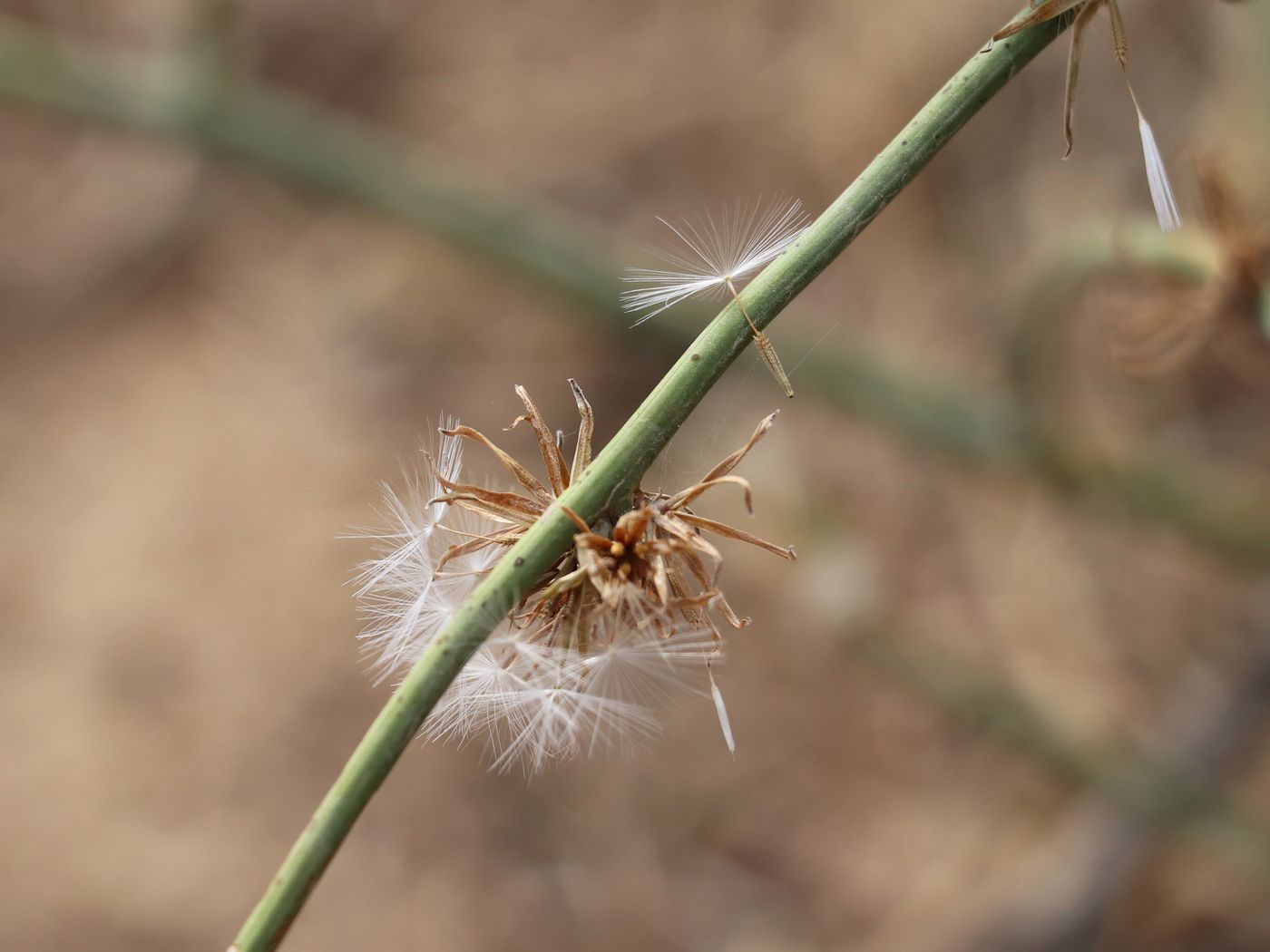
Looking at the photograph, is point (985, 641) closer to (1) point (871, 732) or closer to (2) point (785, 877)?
(1) point (871, 732)

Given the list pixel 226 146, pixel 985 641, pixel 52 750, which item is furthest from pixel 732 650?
pixel 52 750

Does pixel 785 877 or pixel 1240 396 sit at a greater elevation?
pixel 1240 396

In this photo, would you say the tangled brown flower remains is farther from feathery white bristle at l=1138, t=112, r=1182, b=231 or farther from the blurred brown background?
the blurred brown background

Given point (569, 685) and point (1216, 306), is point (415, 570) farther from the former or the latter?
point (1216, 306)

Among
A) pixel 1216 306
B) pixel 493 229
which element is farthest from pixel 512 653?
pixel 493 229

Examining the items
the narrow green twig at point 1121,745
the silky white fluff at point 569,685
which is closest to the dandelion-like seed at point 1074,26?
the silky white fluff at point 569,685
